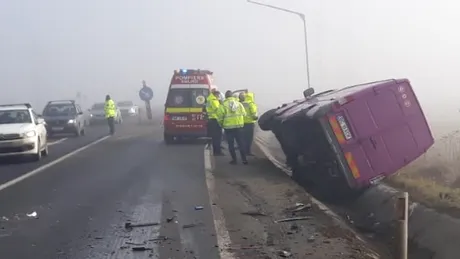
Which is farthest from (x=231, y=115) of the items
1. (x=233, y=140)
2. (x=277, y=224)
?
(x=277, y=224)

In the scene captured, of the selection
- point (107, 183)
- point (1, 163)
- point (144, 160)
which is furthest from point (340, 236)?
point (1, 163)

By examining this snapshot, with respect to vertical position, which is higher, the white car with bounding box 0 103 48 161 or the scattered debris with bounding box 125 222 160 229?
the white car with bounding box 0 103 48 161

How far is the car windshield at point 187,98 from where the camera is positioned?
2652 centimetres

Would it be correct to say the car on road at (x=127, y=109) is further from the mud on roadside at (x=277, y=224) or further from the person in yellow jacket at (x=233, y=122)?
the mud on roadside at (x=277, y=224)

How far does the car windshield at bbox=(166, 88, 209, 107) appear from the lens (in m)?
26.5

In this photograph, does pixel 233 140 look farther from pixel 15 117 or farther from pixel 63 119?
pixel 63 119

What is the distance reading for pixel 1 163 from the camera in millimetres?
20641

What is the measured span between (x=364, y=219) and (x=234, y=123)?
25.0ft

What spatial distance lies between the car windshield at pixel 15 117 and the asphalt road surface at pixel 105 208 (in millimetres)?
1850

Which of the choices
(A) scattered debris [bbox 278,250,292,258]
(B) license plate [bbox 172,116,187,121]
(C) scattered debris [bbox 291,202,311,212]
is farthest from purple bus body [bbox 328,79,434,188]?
(B) license plate [bbox 172,116,187,121]

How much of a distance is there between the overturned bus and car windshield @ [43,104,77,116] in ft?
72.6

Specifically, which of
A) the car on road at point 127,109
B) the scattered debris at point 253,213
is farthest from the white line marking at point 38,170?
the car on road at point 127,109

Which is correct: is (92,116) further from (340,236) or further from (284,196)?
(340,236)

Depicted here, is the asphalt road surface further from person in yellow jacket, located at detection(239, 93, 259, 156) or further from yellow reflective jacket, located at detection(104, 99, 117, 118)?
yellow reflective jacket, located at detection(104, 99, 117, 118)
